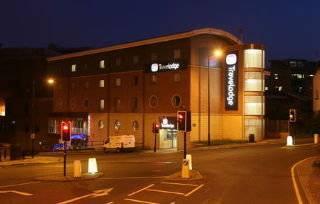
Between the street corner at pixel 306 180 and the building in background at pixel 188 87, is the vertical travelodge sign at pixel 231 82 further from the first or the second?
the street corner at pixel 306 180

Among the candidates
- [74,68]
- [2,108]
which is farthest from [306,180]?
[2,108]

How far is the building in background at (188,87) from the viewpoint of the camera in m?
68.6

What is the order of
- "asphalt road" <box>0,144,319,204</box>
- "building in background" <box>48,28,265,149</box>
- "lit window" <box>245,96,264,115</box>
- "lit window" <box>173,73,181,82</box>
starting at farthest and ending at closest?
"lit window" <box>245,96,264,115</box> → "lit window" <box>173,73,181,82</box> → "building in background" <box>48,28,265,149</box> → "asphalt road" <box>0,144,319,204</box>

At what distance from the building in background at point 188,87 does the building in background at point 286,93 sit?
821 centimetres

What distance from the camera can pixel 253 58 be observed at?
69.8 metres

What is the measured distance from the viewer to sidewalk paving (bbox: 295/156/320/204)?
70.6ft

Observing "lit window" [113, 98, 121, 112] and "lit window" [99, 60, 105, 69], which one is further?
"lit window" [99, 60, 105, 69]

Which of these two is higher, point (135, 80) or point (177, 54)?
point (177, 54)

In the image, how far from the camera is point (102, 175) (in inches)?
1236

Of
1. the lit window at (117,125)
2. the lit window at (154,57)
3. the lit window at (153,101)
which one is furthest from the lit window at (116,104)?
the lit window at (154,57)

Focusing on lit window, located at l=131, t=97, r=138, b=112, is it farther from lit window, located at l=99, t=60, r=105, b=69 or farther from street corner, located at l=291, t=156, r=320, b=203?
street corner, located at l=291, t=156, r=320, b=203

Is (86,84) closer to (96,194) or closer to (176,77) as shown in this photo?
(176,77)

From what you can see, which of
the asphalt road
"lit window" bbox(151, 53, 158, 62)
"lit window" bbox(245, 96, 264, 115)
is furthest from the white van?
the asphalt road

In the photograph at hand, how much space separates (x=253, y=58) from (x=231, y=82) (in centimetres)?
381
